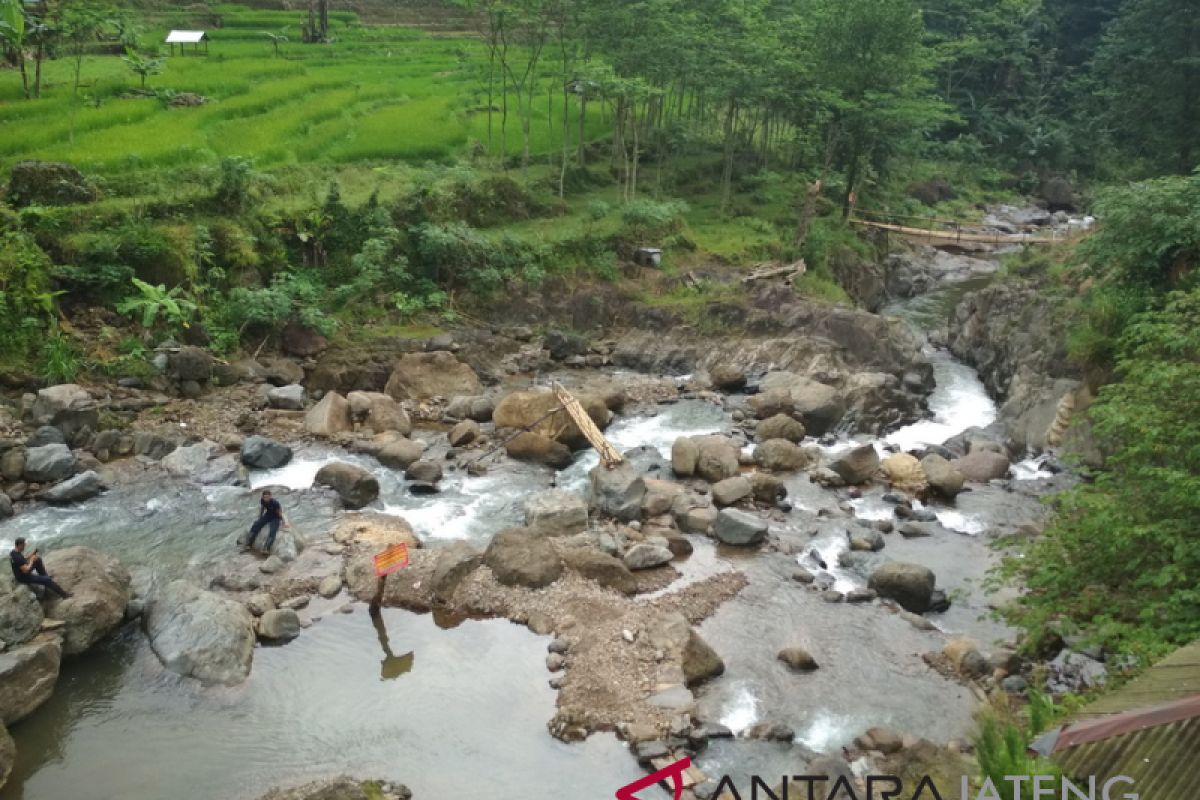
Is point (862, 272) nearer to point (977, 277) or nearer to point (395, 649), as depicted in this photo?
point (977, 277)

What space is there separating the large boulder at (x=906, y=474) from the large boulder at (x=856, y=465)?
0.40m

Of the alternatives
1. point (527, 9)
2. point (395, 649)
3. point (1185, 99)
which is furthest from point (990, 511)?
point (1185, 99)

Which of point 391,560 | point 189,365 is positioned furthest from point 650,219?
point 391,560

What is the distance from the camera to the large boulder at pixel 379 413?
2220 cm

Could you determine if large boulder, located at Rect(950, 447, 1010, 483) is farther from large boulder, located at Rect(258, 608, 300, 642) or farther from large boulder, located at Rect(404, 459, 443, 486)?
large boulder, located at Rect(258, 608, 300, 642)

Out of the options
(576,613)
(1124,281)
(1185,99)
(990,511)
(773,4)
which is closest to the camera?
(576,613)

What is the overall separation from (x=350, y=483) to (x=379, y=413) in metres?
3.94

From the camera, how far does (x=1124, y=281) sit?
22078mm

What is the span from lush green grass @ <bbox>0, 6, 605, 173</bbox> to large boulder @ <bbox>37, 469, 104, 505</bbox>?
12.4 m

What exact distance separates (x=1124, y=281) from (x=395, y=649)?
19555 mm

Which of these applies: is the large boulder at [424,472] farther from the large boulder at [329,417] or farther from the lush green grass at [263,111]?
the lush green grass at [263,111]

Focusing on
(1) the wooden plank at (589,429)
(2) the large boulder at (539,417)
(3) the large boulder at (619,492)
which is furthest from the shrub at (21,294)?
(3) the large boulder at (619,492)

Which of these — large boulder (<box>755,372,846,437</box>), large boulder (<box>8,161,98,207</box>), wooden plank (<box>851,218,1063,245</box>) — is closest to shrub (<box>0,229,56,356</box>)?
large boulder (<box>8,161,98,207</box>)

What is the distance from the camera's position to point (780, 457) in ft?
70.1
